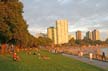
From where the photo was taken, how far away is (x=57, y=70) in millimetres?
30281

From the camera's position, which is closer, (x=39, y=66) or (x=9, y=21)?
(x=39, y=66)

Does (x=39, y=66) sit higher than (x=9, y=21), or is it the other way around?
(x=9, y=21)

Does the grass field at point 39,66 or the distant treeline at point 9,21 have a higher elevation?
the distant treeline at point 9,21

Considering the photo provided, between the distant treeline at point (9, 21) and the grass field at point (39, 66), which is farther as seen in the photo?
the distant treeline at point (9, 21)

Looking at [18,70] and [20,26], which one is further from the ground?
[20,26]

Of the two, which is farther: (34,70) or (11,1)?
(11,1)

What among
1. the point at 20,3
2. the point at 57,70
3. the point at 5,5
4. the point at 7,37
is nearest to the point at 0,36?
the point at 7,37

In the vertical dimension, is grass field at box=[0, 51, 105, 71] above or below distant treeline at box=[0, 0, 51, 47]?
below

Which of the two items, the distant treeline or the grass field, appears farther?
the distant treeline

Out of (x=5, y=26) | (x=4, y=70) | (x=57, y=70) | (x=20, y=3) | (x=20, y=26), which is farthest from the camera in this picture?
(x=20, y=3)

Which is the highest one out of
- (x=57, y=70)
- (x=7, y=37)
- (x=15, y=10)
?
(x=15, y=10)

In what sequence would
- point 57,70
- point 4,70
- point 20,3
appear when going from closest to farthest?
point 4,70 < point 57,70 < point 20,3

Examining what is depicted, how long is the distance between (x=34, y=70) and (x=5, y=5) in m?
31.0

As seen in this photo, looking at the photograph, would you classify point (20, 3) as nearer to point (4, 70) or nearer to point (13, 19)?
point (13, 19)
